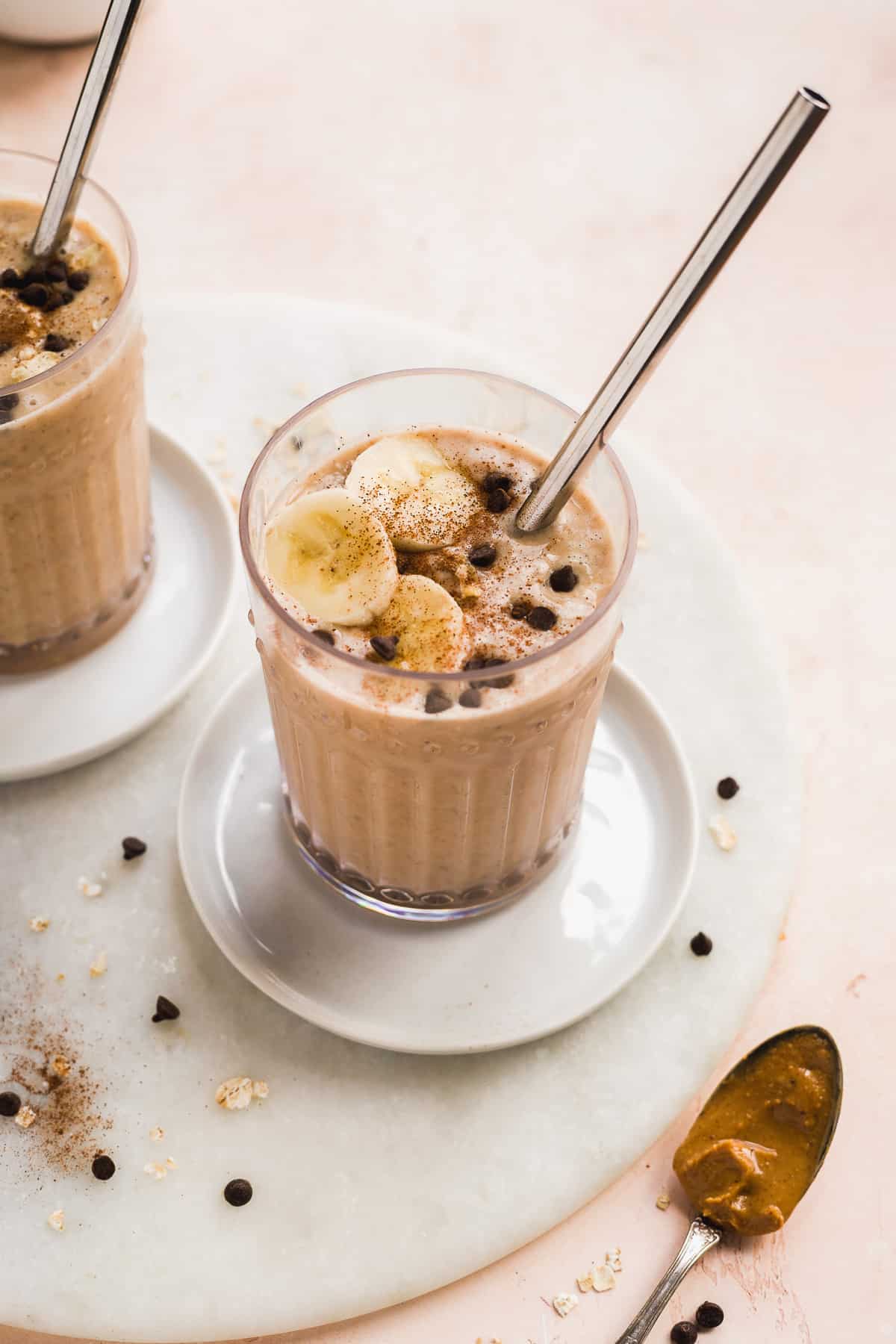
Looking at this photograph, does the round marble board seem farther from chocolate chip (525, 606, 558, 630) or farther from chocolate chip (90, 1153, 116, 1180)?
chocolate chip (525, 606, 558, 630)

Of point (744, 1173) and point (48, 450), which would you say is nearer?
point (744, 1173)

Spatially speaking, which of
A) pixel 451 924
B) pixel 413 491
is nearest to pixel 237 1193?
pixel 451 924

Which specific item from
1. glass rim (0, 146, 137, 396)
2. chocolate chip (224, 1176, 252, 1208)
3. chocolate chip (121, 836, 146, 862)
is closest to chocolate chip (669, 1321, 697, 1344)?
chocolate chip (224, 1176, 252, 1208)

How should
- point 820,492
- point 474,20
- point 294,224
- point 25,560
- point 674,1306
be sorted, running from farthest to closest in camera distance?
point 474,20, point 294,224, point 820,492, point 25,560, point 674,1306

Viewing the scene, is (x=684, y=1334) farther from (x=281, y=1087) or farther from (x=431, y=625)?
(x=431, y=625)

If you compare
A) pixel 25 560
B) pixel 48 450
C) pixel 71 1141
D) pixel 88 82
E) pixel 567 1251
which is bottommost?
pixel 71 1141

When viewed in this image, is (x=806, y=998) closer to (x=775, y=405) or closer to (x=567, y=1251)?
(x=567, y=1251)

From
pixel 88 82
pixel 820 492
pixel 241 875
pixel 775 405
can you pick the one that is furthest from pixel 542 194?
pixel 241 875
